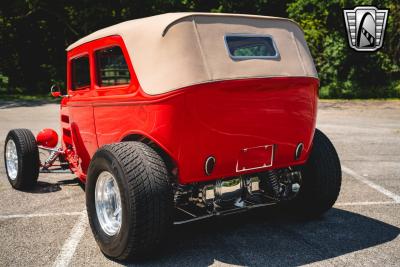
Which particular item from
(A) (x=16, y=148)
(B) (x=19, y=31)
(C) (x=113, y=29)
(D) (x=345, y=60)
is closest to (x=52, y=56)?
(B) (x=19, y=31)

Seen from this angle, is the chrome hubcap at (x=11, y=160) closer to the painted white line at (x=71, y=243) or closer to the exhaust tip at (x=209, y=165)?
the painted white line at (x=71, y=243)

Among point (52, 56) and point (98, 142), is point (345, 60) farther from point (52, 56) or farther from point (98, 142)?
point (98, 142)

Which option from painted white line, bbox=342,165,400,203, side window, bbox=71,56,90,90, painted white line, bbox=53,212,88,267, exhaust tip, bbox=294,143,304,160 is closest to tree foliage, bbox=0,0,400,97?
painted white line, bbox=342,165,400,203

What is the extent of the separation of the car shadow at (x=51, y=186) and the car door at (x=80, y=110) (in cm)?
65

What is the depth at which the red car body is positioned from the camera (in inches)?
128

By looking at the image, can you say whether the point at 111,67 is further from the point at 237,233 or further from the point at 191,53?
the point at 237,233

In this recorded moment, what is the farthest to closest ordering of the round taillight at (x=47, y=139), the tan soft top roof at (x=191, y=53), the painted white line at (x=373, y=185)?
the round taillight at (x=47, y=139) < the painted white line at (x=373, y=185) < the tan soft top roof at (x=191, y=53)

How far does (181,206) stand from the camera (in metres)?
4.16

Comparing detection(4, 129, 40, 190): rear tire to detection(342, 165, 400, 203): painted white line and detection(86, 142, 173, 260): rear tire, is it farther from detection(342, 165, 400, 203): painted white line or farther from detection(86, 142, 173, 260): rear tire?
detection(342, 165, 400, 203): painted white line

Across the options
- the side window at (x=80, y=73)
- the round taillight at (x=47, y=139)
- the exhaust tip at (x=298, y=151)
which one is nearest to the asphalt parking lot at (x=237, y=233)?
the round taillight at (x=47, y=139)

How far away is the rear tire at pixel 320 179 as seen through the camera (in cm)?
419

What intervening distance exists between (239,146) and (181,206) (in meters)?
1.03
